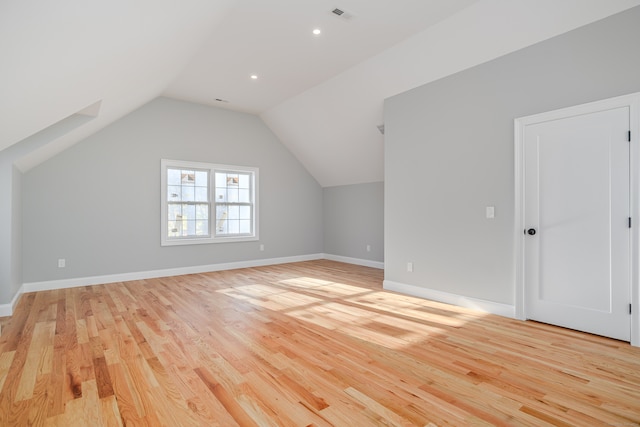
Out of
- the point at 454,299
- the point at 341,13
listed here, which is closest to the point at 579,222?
the point at 454,299

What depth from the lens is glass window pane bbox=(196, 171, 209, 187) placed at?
243 inches

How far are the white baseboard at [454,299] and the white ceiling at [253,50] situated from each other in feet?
8.32

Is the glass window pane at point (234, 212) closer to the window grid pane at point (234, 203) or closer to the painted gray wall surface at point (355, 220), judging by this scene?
the window grid pane at point (234, 203)

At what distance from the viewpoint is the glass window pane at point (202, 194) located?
615 centimetres

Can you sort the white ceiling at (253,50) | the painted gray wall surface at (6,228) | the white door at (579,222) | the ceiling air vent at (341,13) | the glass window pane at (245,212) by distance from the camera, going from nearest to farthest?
the white ceiling at (253,50), the white door at (579,222), the ceiling air vent at (341,13), the painted gray wall surface at (6,228), the glass window pane at (245,212)

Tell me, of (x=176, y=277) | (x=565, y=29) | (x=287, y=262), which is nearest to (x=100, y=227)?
(x=176, y=277)

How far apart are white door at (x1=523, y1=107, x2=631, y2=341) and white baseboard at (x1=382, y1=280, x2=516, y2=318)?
8.1 inches

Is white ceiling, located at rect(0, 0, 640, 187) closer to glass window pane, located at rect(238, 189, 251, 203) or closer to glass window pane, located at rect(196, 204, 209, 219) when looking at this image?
glass window pane, located at rect(238, 189, 251, 203)

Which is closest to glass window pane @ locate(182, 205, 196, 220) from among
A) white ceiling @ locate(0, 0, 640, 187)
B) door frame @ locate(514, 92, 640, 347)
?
white ceiling @ locate(0, 0, 640, 187)

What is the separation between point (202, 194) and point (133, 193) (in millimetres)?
1170

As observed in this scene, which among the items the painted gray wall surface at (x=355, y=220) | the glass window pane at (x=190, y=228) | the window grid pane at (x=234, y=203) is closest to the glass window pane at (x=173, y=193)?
the glass window pane at (x=190, y=228)

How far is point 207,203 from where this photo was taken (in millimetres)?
6227

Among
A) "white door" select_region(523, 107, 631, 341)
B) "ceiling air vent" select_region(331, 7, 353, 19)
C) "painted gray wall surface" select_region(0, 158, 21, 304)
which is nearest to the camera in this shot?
"white door" select_region(523, 107, 631, 341)

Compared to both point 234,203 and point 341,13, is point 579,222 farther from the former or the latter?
point 234,203
